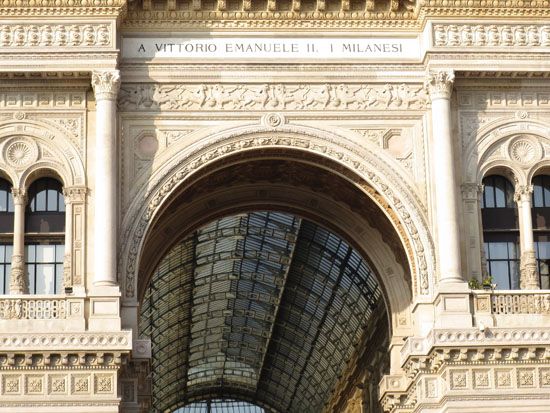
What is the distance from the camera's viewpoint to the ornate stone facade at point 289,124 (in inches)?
1415

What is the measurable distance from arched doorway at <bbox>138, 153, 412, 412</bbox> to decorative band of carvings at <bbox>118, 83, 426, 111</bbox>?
1503 millimetres

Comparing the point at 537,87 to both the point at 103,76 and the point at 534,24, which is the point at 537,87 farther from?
the point at 103,76

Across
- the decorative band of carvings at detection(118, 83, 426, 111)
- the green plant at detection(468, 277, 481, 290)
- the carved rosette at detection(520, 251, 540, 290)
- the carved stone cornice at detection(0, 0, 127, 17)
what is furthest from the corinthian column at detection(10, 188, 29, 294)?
the carved rosette at detection(520, 251, 540, 290)

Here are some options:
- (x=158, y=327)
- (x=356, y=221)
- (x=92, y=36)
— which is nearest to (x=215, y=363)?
(x=158, y=327)

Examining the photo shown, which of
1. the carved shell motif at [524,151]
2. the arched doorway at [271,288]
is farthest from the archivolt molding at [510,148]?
the arched doorway at [271,288]

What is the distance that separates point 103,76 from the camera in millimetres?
36375

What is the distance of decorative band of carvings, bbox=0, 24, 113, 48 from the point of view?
3669cm

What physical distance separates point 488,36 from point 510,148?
2.80 m

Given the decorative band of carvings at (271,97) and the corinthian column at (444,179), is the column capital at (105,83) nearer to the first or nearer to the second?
the decorative band of carvings at (271,97)

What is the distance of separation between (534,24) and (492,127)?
2.82 meters

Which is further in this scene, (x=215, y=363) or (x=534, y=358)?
A: (x=215, y=363)

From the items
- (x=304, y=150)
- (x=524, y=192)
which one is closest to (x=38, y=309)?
(x=304, y=150)

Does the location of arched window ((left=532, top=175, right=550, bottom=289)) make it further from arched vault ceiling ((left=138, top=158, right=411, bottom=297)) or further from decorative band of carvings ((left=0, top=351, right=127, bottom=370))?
decorative band of carvings ((left=0, top=351, right=127, bottom=370))

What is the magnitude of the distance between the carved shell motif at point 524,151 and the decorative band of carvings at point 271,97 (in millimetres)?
2483
